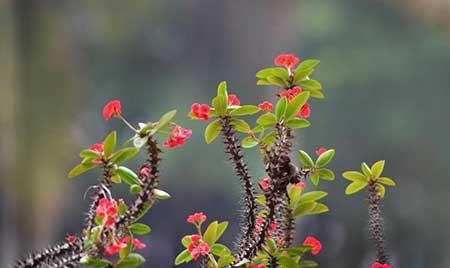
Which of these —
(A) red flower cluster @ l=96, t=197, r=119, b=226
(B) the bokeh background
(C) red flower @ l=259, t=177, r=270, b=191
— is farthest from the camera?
(B) the bokeh background

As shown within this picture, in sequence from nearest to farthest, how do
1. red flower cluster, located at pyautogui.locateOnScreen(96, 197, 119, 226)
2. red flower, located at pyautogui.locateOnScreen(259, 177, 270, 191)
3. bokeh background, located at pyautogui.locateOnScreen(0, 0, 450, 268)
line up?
red flower cluster, located at pyautogui.locateOnScreen(96, 197, 119, 226) → red flower, located at pyautogui.locateOnScreen(259, 177, 270, 191) → bokeh background, located at pyautogui.locateOnScreen(0, 0, 450, 268)

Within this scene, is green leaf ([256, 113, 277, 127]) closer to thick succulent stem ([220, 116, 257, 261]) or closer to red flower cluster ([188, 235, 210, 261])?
thick succulent stem ([220, 116, 257, 261])

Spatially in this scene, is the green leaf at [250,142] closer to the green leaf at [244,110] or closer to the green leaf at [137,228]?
the green leaf at [244,110]

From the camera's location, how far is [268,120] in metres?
0.70

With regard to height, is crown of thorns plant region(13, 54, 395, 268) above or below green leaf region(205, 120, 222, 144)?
below

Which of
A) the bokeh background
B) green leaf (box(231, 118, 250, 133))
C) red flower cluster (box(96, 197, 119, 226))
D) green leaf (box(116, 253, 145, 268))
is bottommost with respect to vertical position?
green leaf (box(116, 253, 145, 268))

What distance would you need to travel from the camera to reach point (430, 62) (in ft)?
5.40

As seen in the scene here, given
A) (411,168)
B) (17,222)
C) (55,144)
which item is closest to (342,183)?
(411,168)

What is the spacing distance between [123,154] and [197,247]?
5.8 inches

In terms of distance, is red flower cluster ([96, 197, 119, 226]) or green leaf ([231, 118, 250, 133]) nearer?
red flower cluster ([96, 197, 119, 226])

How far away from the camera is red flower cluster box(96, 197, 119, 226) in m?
0.60

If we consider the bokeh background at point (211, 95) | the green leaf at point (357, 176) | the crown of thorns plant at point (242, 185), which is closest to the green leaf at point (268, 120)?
the crown of thorns plant at point (242, 185)

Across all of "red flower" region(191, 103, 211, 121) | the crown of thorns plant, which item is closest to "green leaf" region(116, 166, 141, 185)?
the crown of thorns plant

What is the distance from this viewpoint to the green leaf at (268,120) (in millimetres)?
695
